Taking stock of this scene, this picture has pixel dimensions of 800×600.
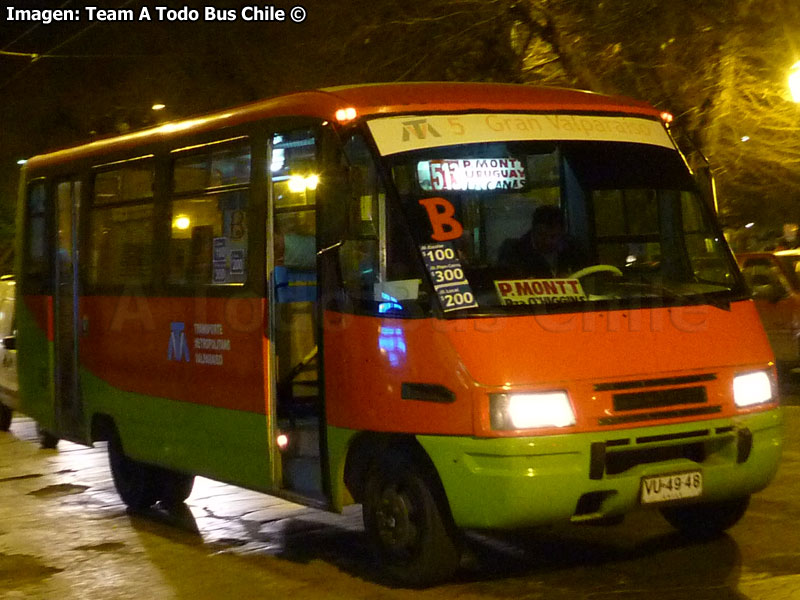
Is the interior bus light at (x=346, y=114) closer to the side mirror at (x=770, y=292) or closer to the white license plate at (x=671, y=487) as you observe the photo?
the white license plate at (x=671, y=487)

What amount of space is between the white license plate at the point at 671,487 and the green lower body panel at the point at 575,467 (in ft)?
0.11

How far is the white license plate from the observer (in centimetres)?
643

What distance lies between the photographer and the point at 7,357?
14.5 meters

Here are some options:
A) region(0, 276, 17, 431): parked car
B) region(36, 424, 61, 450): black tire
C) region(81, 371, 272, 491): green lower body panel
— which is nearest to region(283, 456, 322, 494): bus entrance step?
region(81, 371, 272, 491): green lower body panel

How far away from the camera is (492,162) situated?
22.9 feet

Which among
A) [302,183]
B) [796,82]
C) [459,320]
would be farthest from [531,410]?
[796,82]

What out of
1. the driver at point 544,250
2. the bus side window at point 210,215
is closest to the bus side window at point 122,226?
the bus side window at point 210,215

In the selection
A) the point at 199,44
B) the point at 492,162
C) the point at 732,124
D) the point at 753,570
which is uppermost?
the point at 199,44

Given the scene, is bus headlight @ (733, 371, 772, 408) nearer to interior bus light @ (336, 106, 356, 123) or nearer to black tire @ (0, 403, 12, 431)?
interior bus light @ (336, 106, 356, 123)

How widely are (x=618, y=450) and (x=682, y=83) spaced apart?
13.0m

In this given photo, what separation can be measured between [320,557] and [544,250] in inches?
99.1

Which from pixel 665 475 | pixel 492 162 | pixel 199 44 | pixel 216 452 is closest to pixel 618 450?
pixel 665 475

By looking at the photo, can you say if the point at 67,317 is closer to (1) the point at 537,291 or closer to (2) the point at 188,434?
(2) the point at 188,434

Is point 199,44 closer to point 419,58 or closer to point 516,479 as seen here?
point 419,58
